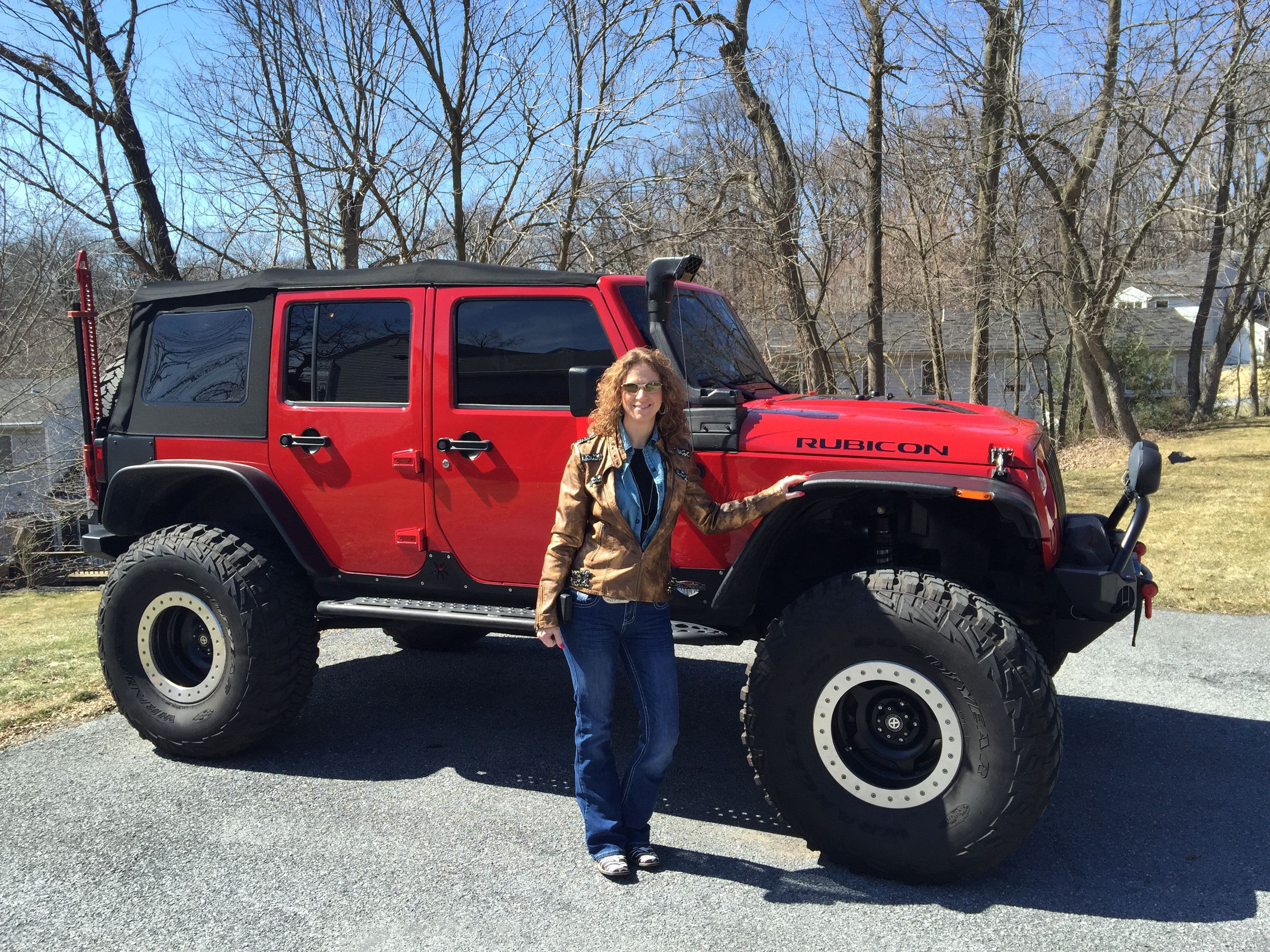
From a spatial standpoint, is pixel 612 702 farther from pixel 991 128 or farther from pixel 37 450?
pixel 37 450

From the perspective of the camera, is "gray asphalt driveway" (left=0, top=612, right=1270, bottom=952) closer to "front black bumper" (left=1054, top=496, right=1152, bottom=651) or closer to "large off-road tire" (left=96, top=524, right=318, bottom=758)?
"large off-road tire" (left=96, top=524, right=318, bottom=758)

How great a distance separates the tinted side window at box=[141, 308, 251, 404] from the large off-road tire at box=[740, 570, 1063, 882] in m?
2.86

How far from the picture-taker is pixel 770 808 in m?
4.02

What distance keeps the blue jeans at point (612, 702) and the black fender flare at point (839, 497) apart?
37cm

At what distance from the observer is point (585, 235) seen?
11.0 metres

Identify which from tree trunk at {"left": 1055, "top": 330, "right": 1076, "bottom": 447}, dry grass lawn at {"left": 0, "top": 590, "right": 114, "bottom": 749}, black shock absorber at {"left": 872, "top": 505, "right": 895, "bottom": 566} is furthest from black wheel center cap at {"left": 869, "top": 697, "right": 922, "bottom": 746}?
tree trunk at {"left": 1055, "top": 330, "right": 1076, "bottom": 447}

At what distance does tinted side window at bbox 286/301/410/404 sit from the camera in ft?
14.1

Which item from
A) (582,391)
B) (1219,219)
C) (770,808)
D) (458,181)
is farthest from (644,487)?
(1219,219)

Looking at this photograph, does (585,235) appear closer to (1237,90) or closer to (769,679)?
(769,679)

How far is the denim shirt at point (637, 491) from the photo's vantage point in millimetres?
3332

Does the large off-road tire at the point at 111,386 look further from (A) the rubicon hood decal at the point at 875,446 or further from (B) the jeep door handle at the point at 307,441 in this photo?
(A) the rubicon hood decal at the point at 875,446

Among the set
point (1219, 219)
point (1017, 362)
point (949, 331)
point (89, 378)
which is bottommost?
point (89, 378)

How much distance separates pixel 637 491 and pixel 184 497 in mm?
2777

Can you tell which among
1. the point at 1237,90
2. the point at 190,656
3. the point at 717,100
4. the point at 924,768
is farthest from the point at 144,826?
the point at 1237,90
